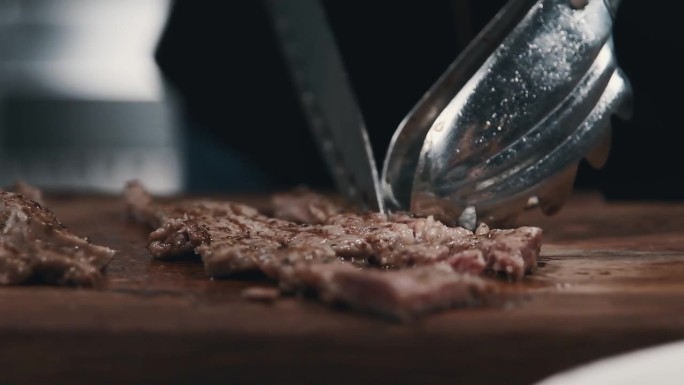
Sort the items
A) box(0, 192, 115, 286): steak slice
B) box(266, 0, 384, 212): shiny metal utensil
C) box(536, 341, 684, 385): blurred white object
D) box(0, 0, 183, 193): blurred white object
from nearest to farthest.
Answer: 1. box(536, 341, 684, 385): blurred white object
2. box(0, 192, 115, 286): steak slice
3. box(266, 0, 384, 212): shiny metal utensil
4. box(0, 0, 183, 193): blurred white object

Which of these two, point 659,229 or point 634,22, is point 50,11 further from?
point 659,229

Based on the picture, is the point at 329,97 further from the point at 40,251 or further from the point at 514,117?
the point at 40,251

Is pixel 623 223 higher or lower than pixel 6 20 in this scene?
lower

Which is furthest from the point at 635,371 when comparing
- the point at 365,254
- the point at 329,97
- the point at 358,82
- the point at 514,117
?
the point at 358,82

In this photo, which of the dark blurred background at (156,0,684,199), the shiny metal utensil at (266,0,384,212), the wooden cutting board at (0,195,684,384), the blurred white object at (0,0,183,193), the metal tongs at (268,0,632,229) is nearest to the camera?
the wooden cutting board at (0,195,684,384)

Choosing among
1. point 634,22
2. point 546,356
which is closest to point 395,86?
point 634,22

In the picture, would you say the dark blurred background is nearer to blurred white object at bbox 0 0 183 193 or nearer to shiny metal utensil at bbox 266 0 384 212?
blurred white object at bbox 0 0 183 193

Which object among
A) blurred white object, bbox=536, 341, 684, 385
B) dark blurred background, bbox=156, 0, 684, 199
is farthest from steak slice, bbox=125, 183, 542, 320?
dark blurred background, bbox=156, 0, 684, 199
